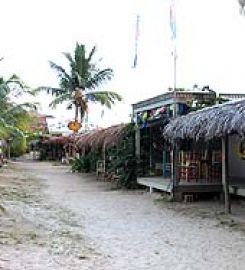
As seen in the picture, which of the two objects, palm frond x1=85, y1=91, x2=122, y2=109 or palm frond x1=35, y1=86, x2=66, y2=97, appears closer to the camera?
palm frond x1=85, y1=91, x2=122, y2=109

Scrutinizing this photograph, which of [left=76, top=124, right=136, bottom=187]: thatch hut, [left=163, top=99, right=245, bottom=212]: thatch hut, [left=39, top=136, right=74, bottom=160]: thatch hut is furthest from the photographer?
[left=39, top=136, right=74, bottom=160]: thatch hut

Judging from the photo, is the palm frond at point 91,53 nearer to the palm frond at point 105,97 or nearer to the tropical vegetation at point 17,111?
the palm frond at point 105,97

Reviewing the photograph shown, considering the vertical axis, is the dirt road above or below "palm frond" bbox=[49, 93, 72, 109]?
below

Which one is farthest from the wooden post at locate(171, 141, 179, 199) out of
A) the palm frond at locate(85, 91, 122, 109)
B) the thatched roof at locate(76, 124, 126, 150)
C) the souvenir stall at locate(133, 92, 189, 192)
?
the palm frond at locate(85, 91, 122, 109)

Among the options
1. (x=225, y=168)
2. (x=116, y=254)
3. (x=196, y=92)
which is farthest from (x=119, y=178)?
(x=116, y=254)

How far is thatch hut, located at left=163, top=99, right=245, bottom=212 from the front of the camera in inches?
433

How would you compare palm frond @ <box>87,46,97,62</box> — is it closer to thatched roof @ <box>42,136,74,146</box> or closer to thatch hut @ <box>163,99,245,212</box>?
thatched roof @ <box>42,136,74,146</box>

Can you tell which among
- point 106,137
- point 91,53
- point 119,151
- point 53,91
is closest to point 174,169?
point 119,151

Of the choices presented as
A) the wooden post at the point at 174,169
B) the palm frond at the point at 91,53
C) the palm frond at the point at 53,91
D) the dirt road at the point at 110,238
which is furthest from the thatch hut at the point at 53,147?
the dirt road at the point at 110,238

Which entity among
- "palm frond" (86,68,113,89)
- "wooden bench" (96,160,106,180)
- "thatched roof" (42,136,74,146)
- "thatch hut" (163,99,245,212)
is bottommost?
"wooden bench" (96,160,106,180)

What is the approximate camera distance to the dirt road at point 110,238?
695 cm

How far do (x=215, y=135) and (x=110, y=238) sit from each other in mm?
3894

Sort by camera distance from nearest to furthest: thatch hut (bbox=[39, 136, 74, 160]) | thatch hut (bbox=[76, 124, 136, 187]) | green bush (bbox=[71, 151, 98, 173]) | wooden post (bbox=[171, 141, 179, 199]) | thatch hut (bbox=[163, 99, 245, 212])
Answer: thatch hut (bbox=[163, 99, 245, 212]) < wooden post (bbox=[171, 141, 179, 199]) < thatch hut (bbox=[76, 124, 136, 187]) < green bush (bbox=[71, 151, 98, 173]) < thatch hut (bbox=[39, 136, 74, 160])

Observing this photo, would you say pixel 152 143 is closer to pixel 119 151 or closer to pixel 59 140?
pixel 119 151
